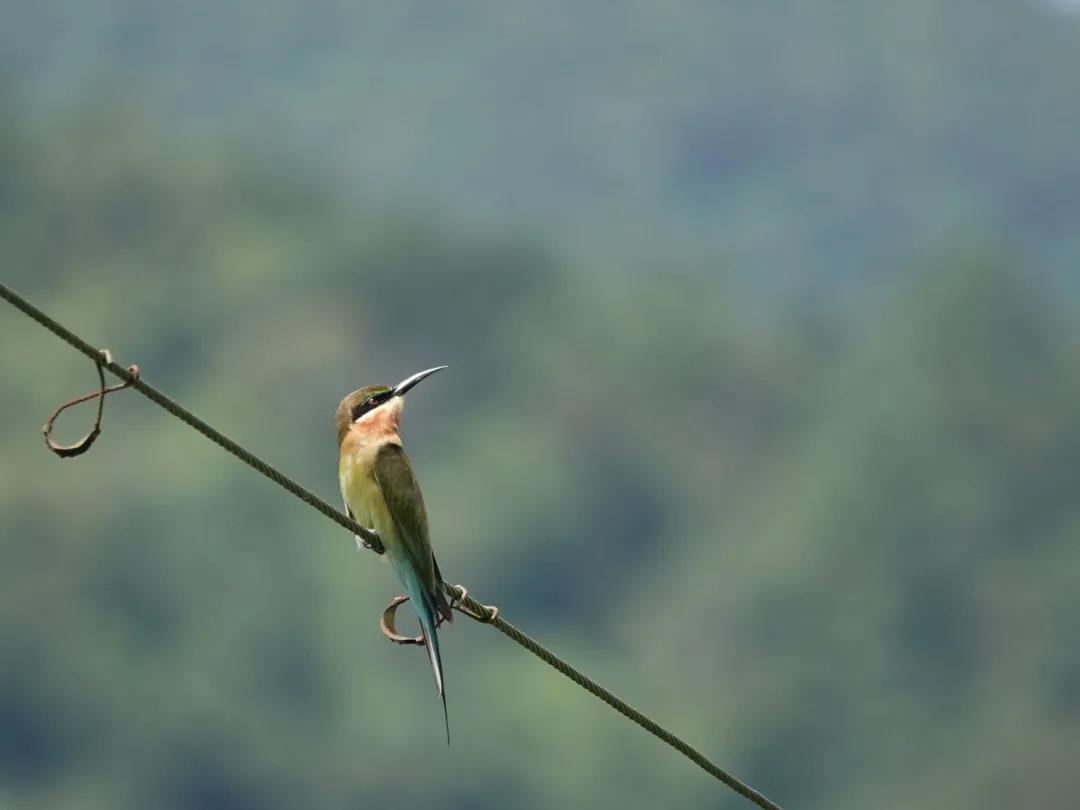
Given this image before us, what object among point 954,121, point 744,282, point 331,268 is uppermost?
point 954,121

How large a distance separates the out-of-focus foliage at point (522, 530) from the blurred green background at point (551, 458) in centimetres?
14

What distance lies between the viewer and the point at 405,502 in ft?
17.0

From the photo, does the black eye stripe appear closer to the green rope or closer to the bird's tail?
the bird's tail

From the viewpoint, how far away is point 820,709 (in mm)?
53781

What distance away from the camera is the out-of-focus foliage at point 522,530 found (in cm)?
5009

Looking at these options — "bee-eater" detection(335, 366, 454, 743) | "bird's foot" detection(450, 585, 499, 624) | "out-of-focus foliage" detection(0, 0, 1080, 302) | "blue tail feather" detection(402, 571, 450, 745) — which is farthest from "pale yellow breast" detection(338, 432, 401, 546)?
"out-of-focus foliage" detection(0, 0, 1080, 302)

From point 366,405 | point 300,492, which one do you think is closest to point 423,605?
point 366,405

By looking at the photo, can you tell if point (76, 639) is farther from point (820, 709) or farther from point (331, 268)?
point (331, 268)

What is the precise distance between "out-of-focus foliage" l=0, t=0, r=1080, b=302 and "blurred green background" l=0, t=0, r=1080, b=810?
0.50 metres

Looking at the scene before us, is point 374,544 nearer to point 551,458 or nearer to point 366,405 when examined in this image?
point 366,405

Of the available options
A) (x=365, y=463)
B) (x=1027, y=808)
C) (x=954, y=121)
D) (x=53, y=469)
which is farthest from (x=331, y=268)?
(x=365, y=463)

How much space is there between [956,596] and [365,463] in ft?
185

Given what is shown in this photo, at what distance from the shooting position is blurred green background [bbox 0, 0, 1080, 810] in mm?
50688

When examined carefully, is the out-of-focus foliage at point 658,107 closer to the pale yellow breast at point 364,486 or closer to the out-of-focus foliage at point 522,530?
the out-of-focus foliage at point 522,530
